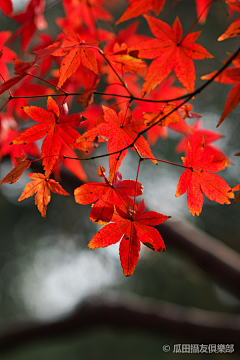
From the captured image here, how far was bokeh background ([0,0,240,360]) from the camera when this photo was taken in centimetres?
380

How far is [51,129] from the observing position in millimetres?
495

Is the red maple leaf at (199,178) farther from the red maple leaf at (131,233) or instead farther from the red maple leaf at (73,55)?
the red maple leaf at (73,55)

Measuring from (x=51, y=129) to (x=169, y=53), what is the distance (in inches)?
10.9

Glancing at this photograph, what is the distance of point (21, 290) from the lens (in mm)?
5445

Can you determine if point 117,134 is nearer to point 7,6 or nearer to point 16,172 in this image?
point 16,172

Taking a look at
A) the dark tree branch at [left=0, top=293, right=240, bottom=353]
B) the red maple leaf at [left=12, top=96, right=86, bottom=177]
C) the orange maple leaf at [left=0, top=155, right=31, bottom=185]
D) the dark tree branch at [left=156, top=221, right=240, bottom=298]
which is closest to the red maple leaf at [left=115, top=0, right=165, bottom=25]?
the red maple leaf at [left=12, top=96, right=86, bottom=177]

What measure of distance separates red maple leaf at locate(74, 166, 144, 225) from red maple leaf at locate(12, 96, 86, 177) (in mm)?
81

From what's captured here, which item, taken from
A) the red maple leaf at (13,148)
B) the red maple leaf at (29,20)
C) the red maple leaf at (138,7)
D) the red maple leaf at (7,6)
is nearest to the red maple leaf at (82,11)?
the red maple leaf at (29,20)

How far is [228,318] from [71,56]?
4.87ft

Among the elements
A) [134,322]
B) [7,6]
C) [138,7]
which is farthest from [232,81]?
[134,322]

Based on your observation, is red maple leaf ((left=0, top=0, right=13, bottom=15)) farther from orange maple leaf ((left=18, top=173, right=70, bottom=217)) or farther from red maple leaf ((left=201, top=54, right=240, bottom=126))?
red maple leaf ((left=201, top=54, right=240, bottom=126))

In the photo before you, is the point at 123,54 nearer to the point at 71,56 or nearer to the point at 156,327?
the point at 71,56

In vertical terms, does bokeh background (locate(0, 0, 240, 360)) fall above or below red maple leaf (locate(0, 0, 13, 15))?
below

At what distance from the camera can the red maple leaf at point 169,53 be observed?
1.46ft
